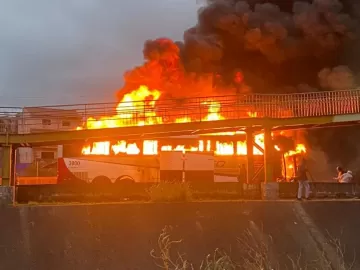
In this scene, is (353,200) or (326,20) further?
(326,20)

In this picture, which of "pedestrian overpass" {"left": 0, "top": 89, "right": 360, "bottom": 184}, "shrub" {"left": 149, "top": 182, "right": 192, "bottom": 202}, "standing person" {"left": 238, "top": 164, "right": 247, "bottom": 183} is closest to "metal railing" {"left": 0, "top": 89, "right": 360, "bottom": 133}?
"pedestrian overpass" {"left": 0, "top": 89, "right": 360, "bottom": 184}

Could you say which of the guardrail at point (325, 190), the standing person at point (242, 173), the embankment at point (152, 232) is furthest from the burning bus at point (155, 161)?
the embankment at point (152, 232)

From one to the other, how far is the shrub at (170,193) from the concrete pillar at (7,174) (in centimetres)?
523

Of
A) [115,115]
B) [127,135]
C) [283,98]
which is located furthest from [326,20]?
[127,135]

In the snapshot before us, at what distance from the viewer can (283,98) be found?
2302 cm

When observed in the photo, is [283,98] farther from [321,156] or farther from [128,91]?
[128,91]

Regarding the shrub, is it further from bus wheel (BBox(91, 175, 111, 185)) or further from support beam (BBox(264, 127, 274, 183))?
bus wheel (BBox(91, 175, 111, 185))

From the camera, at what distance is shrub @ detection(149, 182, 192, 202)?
16.2 m

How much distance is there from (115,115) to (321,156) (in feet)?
Result: 51.1

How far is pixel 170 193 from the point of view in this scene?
16266mm

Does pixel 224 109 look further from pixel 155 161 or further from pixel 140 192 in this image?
pixel 140 192

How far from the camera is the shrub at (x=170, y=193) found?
1617 centimetres

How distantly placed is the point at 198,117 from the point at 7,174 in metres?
10.0

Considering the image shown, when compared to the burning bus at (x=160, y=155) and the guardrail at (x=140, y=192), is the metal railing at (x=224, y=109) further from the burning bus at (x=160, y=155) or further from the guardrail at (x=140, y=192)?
the guardrail at (x=140, y=192)
